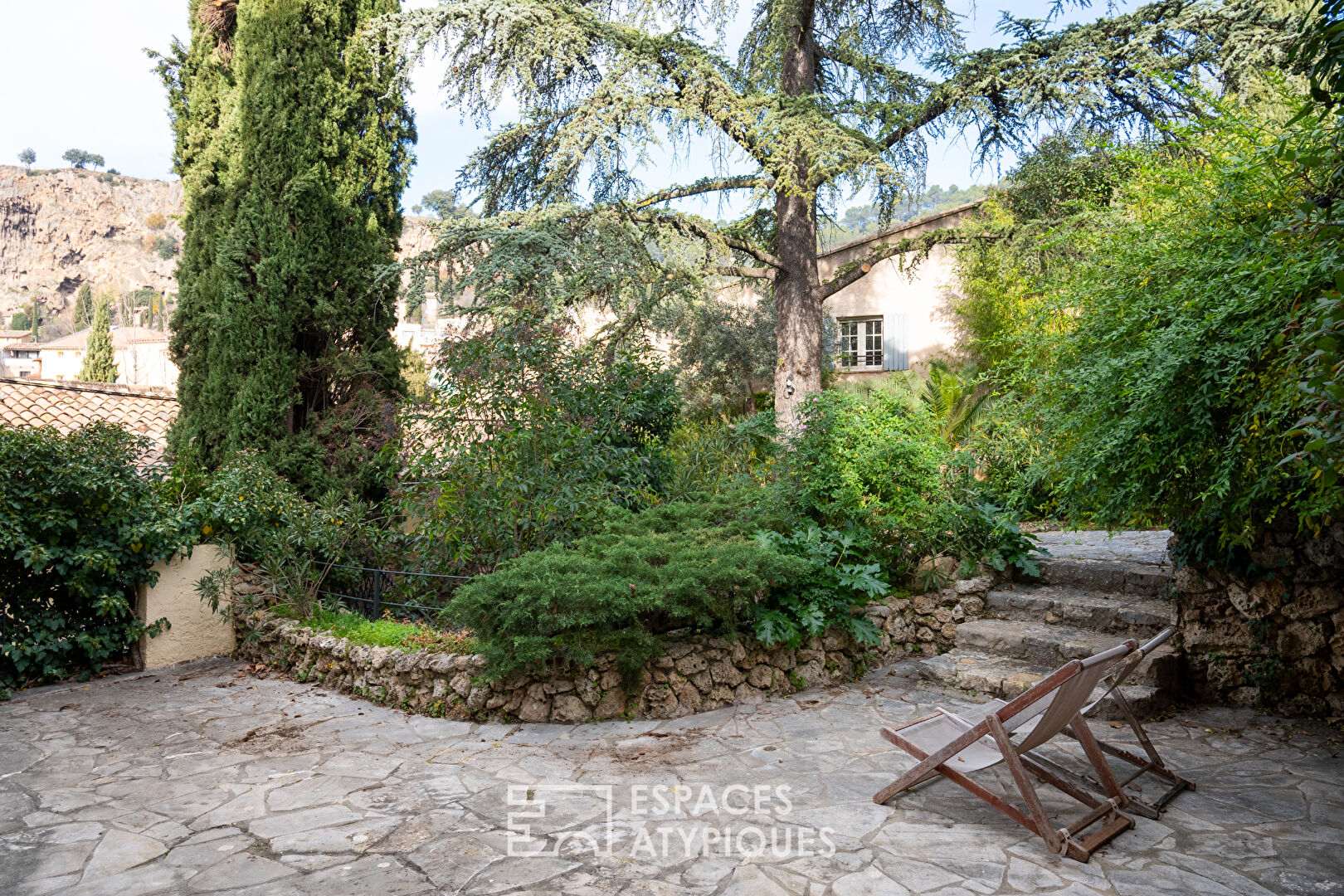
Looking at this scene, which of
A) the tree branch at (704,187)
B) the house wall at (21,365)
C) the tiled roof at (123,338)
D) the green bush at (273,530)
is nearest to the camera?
the green bush at (273,530)

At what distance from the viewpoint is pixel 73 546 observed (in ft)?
22.7

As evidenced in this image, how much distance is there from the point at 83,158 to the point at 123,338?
80102 millimetres

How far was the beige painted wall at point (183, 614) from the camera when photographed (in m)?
7.46

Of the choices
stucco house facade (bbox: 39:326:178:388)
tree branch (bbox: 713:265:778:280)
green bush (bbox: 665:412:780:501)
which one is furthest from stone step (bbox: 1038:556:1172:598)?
stucco house facade (bbox: 39:326:178:388)

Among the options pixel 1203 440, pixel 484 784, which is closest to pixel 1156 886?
pixel 1203 440

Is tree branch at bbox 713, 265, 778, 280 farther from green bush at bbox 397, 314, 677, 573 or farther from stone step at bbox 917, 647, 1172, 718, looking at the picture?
stone step at bbox 917, 647, 1172, 718

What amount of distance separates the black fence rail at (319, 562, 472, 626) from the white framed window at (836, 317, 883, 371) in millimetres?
14631

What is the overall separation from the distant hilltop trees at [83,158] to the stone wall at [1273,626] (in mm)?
149339

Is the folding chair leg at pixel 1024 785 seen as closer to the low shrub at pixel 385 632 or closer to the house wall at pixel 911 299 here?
the low shrub at pixel 385 632

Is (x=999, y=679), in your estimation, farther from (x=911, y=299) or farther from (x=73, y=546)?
(x=911, y=299)

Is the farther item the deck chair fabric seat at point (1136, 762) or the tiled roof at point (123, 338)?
the tiled roof at point (123, 338)

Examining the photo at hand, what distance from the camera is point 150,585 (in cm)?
740

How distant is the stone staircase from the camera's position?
5648 mm

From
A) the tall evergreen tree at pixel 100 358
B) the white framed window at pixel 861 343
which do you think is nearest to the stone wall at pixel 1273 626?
the white framed window at pixel 861 343
